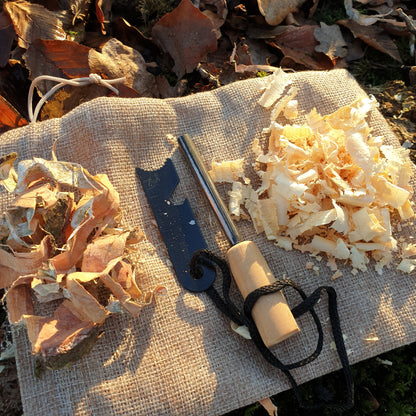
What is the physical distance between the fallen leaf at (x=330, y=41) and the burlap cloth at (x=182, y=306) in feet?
1.65

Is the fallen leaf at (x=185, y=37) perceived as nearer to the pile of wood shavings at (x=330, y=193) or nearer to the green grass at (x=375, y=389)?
the pile of wood shavings at (x=330, y=193)

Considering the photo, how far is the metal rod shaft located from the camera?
1338mm

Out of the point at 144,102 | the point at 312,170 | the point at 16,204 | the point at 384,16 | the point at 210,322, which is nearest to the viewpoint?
the point at 16,204

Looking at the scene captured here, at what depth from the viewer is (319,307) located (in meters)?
1.33

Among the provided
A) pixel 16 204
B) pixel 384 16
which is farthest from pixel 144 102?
pixel 384 16

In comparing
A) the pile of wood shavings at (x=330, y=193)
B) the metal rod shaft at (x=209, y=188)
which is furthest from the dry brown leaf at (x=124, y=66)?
the pile of wood shavings at (x=330, y=193)

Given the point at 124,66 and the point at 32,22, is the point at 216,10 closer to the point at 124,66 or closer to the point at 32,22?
the point at 124,66

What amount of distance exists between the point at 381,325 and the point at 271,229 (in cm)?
48

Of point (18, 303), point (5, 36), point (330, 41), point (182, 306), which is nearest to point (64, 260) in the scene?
point (18, 303)

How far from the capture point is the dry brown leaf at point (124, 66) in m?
1.73

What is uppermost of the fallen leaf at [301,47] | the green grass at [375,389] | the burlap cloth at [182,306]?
the fallen leaf at [301,47]

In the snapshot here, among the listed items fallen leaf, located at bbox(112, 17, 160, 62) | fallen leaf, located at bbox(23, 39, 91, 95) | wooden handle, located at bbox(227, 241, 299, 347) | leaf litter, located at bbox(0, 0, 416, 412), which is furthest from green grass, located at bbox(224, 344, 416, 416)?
fallen leaf, located at bbox(112, 17, 160, 62)

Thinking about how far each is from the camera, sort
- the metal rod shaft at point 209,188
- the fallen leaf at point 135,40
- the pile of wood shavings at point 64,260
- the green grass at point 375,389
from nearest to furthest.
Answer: the pile of wood shavings at point 64,260 → the metal rod shaft at point 209,188 → the green grass at point 375,389 → the fallen leaf at point 135,40

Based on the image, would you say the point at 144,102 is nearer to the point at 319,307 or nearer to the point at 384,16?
the point at 319,307
